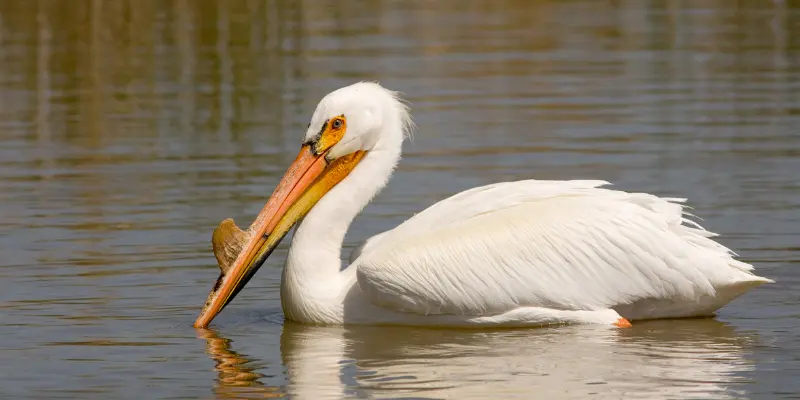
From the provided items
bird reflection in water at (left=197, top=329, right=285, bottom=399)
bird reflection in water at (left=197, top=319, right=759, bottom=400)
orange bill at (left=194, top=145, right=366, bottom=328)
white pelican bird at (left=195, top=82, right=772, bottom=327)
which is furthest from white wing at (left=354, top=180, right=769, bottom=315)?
bird reflection in water at (left=197, top=329, right=285, bottom=399)

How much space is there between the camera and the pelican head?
8555 millimetres

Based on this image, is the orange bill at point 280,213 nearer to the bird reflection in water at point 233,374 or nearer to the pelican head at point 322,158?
the pelican head at point 322,158

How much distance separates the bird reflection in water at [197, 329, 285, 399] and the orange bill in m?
0.22

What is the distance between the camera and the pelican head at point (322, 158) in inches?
337

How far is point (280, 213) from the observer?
8.62 m

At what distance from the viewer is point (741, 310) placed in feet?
28.3

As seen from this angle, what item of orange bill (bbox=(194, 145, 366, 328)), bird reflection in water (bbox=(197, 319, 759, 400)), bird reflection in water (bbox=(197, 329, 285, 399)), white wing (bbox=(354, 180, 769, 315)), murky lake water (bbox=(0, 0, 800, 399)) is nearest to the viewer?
bird reflection in water (bbox=(197, 319, 759, 400))

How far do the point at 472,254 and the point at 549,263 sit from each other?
366 millimetres

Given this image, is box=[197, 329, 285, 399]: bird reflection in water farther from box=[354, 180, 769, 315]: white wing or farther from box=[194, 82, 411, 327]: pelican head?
box=[354, 180, 769, 315]: white wing

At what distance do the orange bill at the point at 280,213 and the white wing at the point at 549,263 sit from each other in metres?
0.58

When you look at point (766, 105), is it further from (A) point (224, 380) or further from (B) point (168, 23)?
(B) point (168, 23)

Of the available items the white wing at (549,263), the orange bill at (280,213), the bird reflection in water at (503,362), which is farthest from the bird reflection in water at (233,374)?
the white wing at (549,263)

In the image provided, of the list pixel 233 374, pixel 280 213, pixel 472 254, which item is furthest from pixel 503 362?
pixel 280 213

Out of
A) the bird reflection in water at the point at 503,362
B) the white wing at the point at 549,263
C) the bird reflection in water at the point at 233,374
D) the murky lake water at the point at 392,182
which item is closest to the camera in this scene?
the bird reflection in water at the point at 503,362
